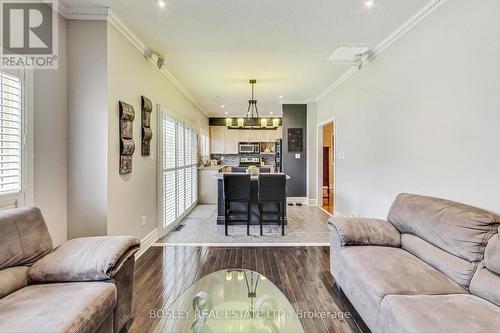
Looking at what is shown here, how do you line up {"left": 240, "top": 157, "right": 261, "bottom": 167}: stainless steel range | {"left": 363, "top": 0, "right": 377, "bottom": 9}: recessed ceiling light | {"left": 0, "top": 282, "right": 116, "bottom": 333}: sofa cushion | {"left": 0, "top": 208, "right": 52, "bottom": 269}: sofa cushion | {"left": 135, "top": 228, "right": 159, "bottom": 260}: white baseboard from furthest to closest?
{"left": 240, "top": 157, "right": 261, "bottom": 167}: stainless steel range, {"left": 135, "top": 228, "right": 159, "bottom": 260}: white baseboard, {"left": 363, "top": 0, "right": 377, "bottom": 9}: recessed ceiling light, {"left": 0, "top": 208, "right": 52, "bottom": 269}: sofa cushion, {"left": 0, "top": 282, "right": 116, "bottom": 333}: sofa cushion

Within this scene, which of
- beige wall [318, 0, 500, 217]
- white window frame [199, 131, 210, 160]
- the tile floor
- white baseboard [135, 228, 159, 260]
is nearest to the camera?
beige wall [318, 0, 500, 217]

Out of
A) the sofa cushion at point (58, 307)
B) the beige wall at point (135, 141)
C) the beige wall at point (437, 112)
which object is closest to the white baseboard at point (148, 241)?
the beige wall at point (135, 141)

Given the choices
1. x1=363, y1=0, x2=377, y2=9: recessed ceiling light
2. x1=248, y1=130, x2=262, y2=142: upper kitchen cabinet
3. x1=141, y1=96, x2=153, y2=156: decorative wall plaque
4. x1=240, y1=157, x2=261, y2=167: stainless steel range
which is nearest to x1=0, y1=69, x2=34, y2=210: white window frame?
x1=141, y1=96, x2=153, y2=156: decorative wall plaque

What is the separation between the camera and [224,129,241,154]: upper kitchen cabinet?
354 inches

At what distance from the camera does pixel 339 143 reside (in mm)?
4809

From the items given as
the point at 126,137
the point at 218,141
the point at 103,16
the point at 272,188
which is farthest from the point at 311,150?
the point at 103,16

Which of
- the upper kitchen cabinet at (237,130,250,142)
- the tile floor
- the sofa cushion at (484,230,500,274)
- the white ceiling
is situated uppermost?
the white ceiling

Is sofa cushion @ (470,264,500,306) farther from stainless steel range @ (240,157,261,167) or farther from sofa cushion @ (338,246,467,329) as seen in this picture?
stainless steel range @ (240,157,261,167)

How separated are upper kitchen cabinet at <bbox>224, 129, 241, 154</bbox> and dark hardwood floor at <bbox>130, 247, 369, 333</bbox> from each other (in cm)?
589

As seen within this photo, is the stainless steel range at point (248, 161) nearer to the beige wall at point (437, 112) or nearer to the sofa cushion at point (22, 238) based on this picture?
the beige wall at point (437, 112)

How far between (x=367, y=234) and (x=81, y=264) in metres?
2.30

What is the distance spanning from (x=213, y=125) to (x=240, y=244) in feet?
20.5

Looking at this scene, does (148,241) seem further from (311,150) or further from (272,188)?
(311,150)

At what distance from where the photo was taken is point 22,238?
1604 mm
